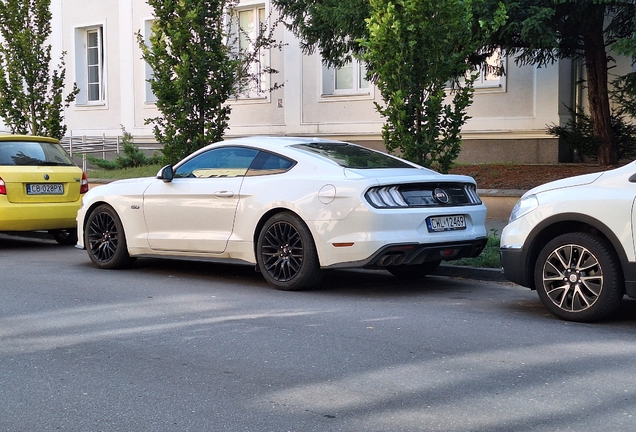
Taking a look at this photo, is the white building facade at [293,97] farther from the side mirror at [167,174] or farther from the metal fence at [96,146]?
the side mirror at [167,174]

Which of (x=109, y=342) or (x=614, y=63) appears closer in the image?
(x=109, y=342)

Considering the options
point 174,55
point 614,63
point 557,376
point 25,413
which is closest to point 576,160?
point 614,63

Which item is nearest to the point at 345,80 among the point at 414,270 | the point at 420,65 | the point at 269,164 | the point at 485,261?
the point at 420,65

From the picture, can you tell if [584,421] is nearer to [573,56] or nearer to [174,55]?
[174,55]

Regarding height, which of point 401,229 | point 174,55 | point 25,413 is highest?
point 174,55

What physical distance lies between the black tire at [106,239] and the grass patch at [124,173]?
395 inches

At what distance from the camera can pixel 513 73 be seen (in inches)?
773

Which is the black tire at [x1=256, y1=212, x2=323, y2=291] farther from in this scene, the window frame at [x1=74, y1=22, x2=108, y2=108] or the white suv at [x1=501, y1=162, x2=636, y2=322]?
the window frame at [x1=74, y1=22, x2=108, y2=108]

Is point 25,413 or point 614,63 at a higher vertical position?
point 614,63

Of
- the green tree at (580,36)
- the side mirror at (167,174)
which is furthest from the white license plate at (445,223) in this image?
the green tree at (580,36)

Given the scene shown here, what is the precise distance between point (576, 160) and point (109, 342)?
46.9 ft

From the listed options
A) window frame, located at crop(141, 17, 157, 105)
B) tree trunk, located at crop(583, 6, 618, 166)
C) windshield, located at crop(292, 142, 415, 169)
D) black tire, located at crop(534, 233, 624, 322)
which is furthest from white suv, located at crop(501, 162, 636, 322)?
window frame, located at crop(141, 17, 157, 105)

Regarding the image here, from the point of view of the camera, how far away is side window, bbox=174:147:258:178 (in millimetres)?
9602

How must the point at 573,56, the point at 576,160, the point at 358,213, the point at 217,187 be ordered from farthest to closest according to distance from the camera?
1. the point at 576,160
2. the point at 573,56
3. the point at 217,187
4. the point at 358,213
